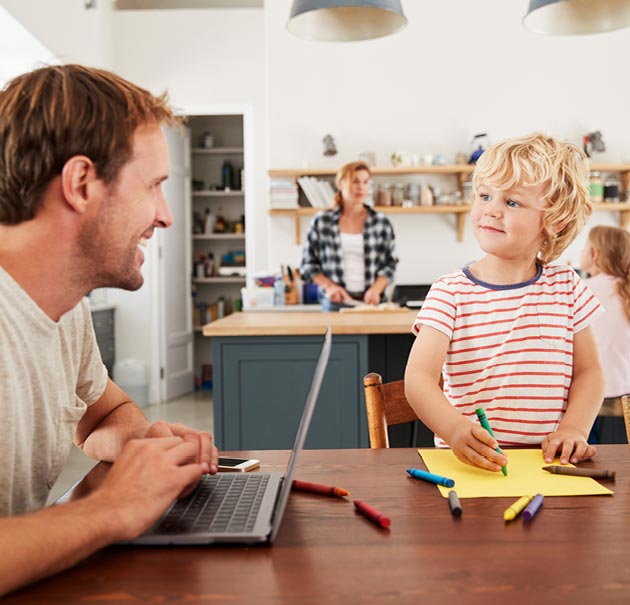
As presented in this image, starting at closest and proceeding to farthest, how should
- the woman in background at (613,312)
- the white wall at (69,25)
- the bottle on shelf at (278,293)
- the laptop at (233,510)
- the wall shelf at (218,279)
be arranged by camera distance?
the laptop at (233,510), the woman in background at (613,312), the white wall at (69,25), the bottle on shelf at (278,293), the wall shelf at (218,279)

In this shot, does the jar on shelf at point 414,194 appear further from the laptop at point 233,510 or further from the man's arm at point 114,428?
the laptop at point 233,510

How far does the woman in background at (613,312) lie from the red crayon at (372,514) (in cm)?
224

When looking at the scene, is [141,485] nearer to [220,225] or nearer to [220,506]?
[220,506]

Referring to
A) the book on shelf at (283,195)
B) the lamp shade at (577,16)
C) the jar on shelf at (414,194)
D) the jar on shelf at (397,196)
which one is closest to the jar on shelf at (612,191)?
the jar on shelf at (414,194)

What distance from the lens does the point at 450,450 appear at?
1214mm

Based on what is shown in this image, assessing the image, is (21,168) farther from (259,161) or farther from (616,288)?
(259,161)

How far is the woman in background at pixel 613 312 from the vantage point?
2.93 metres

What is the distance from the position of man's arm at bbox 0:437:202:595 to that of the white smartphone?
21cm

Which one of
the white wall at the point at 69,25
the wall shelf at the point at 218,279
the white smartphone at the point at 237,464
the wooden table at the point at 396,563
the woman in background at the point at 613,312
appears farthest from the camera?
the wall shelf at the point at 218,279

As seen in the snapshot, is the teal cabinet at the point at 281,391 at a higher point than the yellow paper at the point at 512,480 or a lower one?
lower

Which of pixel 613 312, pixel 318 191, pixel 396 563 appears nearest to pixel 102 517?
pixel 396 563

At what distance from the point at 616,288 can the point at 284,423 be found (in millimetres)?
1449

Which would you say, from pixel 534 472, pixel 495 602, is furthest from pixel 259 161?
pixel 495 602

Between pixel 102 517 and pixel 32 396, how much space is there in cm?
27
